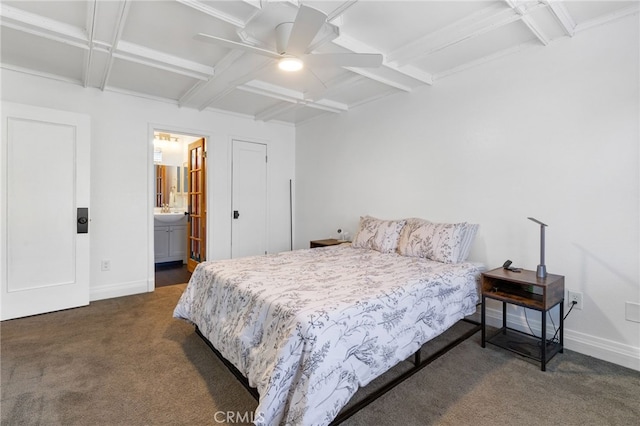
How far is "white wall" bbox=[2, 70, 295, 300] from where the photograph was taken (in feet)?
11.0

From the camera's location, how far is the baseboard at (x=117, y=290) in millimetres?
3537

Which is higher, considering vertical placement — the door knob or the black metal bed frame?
the door knob

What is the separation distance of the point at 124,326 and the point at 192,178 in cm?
279

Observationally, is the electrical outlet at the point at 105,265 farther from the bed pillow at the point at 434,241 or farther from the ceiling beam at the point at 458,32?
the ceiling beam at the point at 458,32

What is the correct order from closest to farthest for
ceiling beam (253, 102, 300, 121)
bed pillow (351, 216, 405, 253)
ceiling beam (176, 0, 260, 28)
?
ceiling beam (176, 0, 260, 28) → bed pillow (351, 216, 405, 253) → ceiling beam (253, 102, 300, 121)

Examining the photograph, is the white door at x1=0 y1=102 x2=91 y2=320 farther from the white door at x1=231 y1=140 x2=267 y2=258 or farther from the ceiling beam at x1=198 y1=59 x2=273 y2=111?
the white door at x1=231 y1=140 x2=267 y2=258

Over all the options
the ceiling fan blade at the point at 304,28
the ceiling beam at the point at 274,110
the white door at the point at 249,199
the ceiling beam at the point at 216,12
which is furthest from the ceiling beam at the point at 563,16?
the white door at the point at 249,199

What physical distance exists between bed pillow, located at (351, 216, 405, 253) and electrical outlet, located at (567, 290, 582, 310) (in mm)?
1441

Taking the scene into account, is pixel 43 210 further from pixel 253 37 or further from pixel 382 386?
pixel 382 386

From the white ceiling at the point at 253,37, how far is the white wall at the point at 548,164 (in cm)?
23

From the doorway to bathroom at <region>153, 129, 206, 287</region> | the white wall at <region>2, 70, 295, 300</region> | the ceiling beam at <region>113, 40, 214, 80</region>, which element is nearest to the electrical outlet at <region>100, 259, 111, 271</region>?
the white wall at <region>2, 70, 295, 300</region>

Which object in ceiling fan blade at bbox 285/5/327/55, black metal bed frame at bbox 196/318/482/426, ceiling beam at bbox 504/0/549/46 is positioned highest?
ceiling beam at bbox 504/0/549/46

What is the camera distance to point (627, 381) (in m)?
2.01
